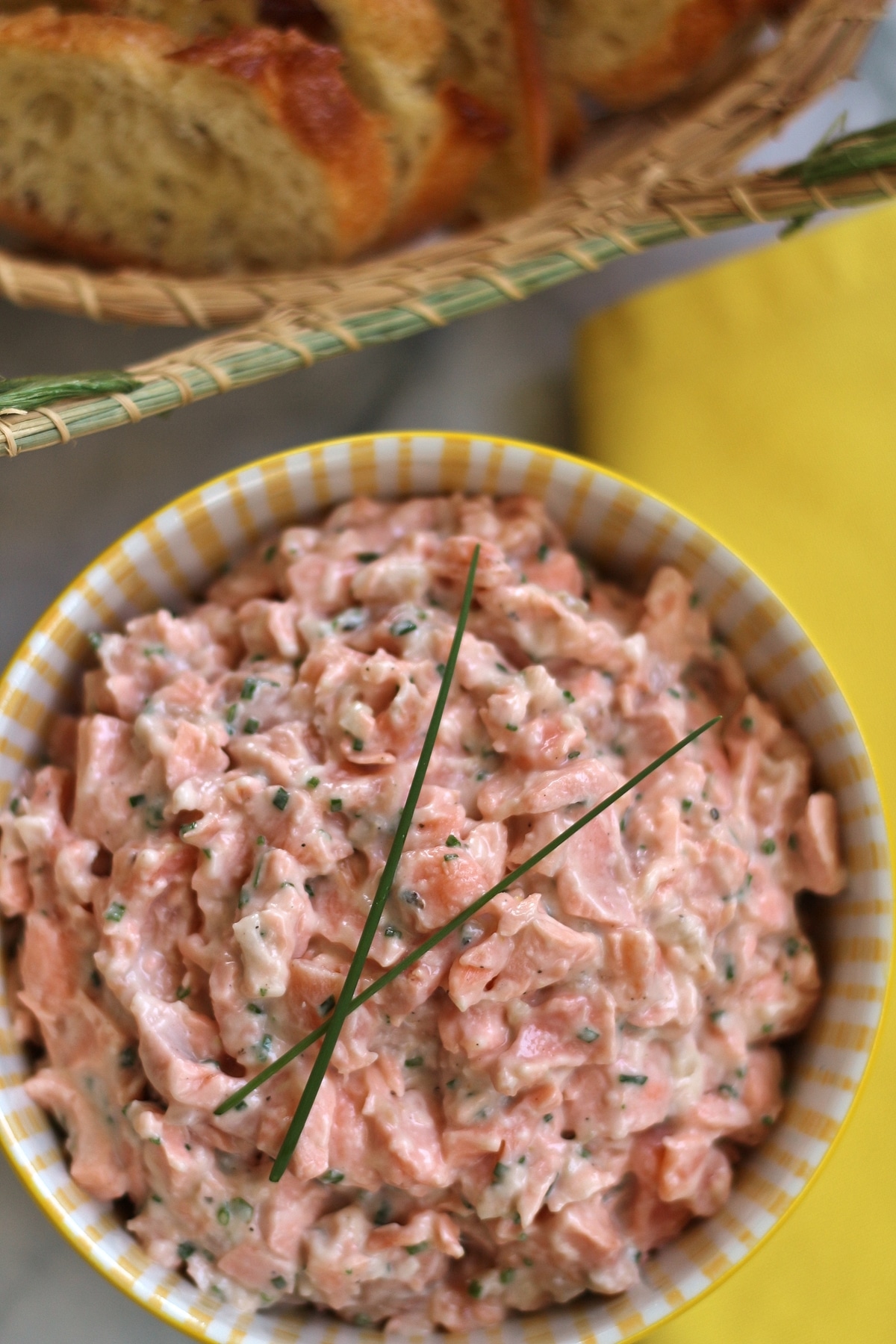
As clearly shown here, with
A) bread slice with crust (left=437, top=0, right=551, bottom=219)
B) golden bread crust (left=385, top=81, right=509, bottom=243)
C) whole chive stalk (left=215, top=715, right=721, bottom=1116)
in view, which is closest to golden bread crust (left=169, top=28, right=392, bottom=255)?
golden bread crust (left=385, top=81, right=509, bottom=243)

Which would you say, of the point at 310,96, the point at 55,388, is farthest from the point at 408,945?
the point at 310,96

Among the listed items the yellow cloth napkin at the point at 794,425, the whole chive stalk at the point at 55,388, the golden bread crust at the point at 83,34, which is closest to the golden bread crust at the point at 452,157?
the yellow cloth napkin at the point at 794,425

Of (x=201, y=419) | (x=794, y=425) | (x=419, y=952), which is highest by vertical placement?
(x=201, y=419)

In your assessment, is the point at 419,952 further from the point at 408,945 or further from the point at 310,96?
the point at 310,96

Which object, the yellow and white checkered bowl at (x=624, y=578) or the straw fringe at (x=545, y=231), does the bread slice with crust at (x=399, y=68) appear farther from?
the yellow and white checkered bowl at (x=624, y=578)

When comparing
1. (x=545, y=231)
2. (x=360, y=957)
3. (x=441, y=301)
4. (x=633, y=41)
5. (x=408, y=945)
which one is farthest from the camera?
(x=633, y=41)

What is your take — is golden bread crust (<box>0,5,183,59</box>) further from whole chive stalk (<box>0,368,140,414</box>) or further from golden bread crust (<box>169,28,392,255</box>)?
whole chive stalk (<box>0,368,140,414</box>)
